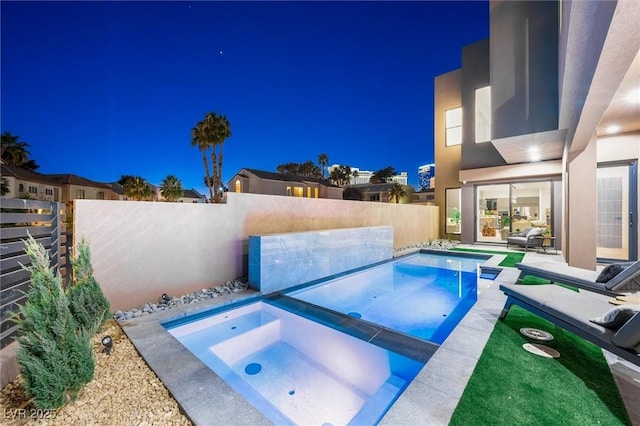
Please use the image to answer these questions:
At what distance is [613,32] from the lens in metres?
2.75

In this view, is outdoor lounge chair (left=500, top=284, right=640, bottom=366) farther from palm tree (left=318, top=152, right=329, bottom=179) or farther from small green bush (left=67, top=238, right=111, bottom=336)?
palm tree (left=318, top=152, right=329, bottom=179)

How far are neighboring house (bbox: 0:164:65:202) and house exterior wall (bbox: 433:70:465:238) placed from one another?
3571cm

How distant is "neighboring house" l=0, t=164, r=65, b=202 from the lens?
2598 centimetres

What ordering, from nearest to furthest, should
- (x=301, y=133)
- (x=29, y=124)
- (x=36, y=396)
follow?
(x=36, y=396) → (x=29, y=124) → (x=301, y=133)

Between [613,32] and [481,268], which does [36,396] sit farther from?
[481,268]

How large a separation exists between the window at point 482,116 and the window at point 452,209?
308 cm

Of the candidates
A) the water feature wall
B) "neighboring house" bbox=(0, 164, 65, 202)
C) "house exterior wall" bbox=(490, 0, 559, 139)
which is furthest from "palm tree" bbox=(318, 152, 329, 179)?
the water feature wall

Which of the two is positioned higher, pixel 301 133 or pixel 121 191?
pixel 301 133

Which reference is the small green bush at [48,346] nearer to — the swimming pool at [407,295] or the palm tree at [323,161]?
the swimming pool at [407,295]

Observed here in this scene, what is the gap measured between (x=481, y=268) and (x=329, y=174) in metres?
49.7

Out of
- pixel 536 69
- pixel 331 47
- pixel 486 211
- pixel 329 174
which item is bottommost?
pixel 486 211

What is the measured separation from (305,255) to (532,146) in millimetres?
8875

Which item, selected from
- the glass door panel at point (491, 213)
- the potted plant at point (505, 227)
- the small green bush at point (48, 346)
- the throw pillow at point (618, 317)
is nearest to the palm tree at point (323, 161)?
the glass door panel at point (491, 213)

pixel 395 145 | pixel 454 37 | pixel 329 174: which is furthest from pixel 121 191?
pixel 395 145
